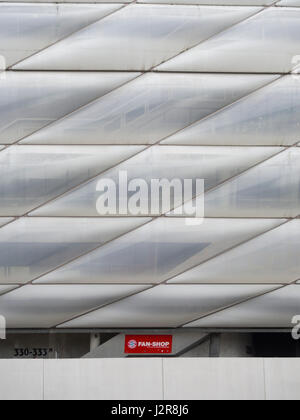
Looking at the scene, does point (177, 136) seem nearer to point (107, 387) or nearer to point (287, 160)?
point (287, 160)

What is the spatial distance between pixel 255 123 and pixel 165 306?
6.67 feet

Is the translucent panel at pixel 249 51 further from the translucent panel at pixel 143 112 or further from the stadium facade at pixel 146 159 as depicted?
the translucent panel at pixel 143 112

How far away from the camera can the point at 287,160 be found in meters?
6.98

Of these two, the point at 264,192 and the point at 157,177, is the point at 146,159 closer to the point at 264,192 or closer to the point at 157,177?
the point at 157,177

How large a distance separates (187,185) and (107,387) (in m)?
2.12

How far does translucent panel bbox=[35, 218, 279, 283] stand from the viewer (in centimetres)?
695

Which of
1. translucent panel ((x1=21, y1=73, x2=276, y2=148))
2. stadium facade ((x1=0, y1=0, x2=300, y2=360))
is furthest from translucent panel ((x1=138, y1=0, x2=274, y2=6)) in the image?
translucent panel ((x1=21, y1=73, x2=276, y2=148))

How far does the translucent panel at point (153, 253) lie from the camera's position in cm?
695

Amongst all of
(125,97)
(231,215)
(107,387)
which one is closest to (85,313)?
(107,387)

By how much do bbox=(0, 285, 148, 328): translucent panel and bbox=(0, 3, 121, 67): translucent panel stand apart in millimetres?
2284

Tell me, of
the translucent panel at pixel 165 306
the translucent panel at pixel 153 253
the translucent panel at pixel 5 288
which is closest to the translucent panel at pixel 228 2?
the translucent panel at pixel 153 253

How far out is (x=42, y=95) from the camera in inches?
273

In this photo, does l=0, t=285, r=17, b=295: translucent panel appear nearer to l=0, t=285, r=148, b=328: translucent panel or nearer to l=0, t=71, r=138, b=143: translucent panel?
l=0, t=285, r=148, b=328: translucent panel

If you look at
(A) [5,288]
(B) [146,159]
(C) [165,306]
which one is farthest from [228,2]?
(A) [5,288]
